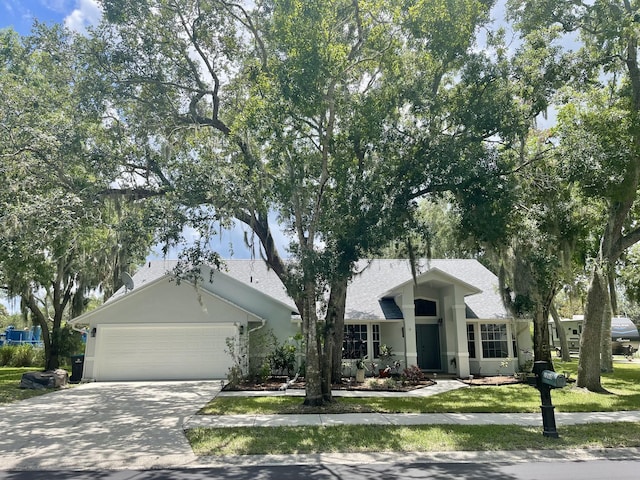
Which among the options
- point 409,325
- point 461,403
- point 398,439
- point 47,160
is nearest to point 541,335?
point 409,325

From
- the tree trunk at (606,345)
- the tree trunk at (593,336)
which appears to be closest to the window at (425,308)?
the tree trunk at (593,336)

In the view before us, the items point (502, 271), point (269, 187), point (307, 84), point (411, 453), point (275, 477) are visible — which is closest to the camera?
point (275, 477)

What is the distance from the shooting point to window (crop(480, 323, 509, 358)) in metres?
18.9

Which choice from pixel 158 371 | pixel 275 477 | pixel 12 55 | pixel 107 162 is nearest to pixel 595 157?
pixel 275 477

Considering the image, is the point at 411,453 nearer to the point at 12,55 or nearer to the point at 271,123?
the point at 271,123

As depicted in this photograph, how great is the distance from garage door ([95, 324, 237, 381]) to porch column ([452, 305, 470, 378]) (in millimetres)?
8434

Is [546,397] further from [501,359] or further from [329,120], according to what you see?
[501,359]

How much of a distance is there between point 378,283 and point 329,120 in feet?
36.2

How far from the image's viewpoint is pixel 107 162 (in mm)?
13195

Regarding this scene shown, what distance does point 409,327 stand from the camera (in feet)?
58.6

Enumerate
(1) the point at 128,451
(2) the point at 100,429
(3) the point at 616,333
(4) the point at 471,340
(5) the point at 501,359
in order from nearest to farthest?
(1) the point at 128,451
(2) the point at 100,429
(5) the point at 501,359
(4) the point at 471,340
(3) the point at 616,333

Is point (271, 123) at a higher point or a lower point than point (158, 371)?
higher

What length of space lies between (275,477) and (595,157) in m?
10.2

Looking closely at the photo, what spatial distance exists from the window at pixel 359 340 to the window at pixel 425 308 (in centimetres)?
220
